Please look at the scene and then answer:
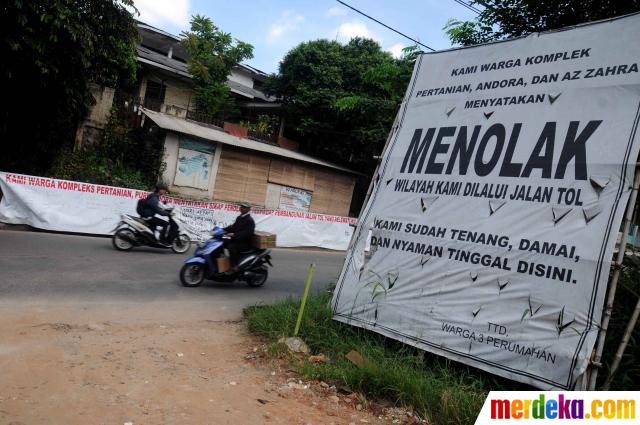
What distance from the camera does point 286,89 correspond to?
88.7 feet

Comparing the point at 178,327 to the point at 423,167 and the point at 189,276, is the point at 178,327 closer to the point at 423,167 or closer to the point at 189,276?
the point at 189,276

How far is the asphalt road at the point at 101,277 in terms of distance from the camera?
6793 mm

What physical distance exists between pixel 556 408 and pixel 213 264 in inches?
239

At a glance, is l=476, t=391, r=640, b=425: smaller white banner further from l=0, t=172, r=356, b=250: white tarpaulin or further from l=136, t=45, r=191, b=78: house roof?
l=136, t=45, r=191, b=78: house roof

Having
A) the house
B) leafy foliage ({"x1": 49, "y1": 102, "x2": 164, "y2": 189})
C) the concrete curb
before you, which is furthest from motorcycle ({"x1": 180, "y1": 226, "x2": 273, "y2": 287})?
the house

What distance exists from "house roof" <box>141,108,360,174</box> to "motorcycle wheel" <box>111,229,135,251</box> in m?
9.41

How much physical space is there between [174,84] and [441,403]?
77.5ft

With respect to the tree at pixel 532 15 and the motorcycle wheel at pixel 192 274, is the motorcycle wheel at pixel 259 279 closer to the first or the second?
the motorcycle wheel at pixel 192 274

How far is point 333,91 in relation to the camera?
2558 cm

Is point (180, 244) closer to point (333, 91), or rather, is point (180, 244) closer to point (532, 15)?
point (532, 15)

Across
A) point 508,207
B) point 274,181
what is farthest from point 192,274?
point 274,181

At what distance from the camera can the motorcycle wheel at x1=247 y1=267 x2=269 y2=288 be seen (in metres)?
9.08

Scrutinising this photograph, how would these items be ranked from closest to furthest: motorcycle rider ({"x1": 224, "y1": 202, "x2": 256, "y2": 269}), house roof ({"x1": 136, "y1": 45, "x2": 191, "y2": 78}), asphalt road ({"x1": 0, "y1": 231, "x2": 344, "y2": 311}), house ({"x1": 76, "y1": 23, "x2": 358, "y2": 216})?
asphalt road ({"x1": 0, "y1": 231, "x2": 344, "y2": 311})
motorcycle rider ({"x1": 224, "y1": 202, "x2": 256, "y2": 269})
house ({"x1": 76, "y1": 23, "x2": 358, "y2": 216})
house roof ({"x1": 136, "y1": 45, "x2": 191, "y2": 78})

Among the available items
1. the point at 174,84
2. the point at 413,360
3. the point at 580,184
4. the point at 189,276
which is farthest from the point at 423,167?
the point at 174,84
